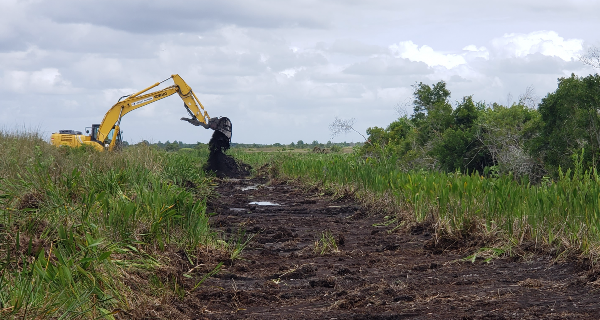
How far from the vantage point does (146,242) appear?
6484mm

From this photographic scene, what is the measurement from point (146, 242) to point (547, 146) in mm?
9785

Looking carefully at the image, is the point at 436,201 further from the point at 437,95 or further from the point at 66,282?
the point at 437,95

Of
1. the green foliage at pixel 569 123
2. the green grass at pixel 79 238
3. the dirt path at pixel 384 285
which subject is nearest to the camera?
the green grass at pixel 79 238

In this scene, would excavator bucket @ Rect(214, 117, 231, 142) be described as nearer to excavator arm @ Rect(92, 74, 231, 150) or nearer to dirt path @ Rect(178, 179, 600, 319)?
excavator arm @ Rect(92, 74, 231, 150)

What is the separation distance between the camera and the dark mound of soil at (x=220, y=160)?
23.3m

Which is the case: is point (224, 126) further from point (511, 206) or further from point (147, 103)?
point (511, 206)

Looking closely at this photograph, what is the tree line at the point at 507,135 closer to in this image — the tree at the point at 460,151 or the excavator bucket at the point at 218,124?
the tree at the point at 460,151

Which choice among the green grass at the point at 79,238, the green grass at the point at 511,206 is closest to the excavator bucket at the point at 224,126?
the green grass at the point at 79,238

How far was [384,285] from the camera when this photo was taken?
567 cm

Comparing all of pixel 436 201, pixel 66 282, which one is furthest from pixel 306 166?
pixel 66 282

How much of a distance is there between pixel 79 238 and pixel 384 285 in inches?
117

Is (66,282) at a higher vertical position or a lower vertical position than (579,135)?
lower

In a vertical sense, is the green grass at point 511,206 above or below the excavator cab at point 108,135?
below

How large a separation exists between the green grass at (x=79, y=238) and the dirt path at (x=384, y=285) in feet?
2.21
